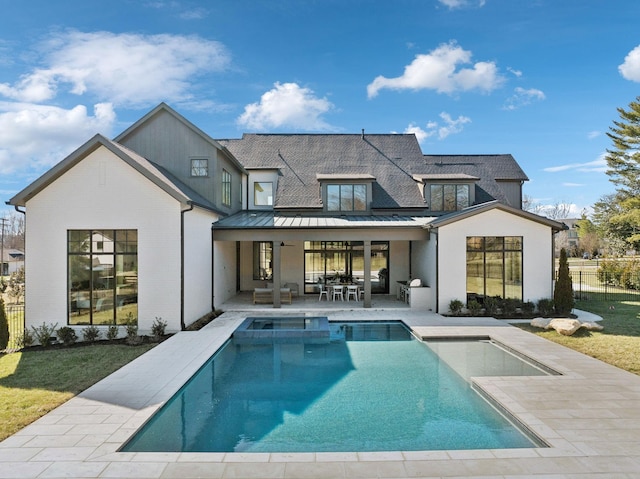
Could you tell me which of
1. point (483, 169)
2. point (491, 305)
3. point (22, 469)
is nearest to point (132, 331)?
point (22, 469)

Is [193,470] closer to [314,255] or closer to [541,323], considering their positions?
[541,323]

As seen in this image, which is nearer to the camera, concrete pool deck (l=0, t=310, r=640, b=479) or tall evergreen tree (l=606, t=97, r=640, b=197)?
concrete pool deck (l=0, t=310, r=640, b=479)

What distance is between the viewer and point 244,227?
49.4 ft

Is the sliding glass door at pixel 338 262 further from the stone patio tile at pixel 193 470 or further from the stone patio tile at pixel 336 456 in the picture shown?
the stone patio tile at pixel 193 470

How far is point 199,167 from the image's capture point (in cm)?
1551

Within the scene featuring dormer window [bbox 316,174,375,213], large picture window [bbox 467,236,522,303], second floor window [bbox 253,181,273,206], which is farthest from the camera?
second floor window [bbox 253,181,273,206]

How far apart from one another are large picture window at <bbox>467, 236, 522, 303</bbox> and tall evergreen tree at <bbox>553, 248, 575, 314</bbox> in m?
1.26

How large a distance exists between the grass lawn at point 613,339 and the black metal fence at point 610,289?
12.3ft

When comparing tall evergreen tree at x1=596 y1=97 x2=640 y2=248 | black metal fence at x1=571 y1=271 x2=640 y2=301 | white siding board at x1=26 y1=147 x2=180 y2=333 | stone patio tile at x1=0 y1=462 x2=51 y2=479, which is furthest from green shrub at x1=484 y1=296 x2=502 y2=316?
tall evergreen tree at x1=596 y1=97 x2=640 y2=248

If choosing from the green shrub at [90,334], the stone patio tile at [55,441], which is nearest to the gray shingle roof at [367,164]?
the green shrub at [90,334]

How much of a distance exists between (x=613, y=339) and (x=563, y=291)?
360 cm

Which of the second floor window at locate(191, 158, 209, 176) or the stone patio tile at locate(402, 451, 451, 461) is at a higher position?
the second floor window at locate(191, 158, 209, 176)

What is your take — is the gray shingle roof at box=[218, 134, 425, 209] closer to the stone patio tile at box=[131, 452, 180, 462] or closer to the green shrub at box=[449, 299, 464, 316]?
the green shrub at box=[449, 299, 464, 316]

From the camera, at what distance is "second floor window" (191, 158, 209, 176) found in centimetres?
1547
